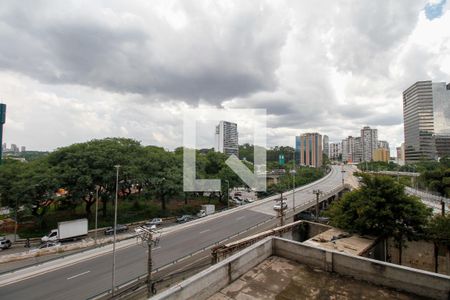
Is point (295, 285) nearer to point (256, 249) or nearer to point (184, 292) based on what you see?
point (256, 249)

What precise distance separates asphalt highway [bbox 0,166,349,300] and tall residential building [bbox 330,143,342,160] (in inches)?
6565

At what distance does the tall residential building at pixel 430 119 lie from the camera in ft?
233

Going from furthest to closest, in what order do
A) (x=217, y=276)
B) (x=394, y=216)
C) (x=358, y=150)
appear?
1. (x=358, y=150)
2. (x=394, y=216)
3. (x=217, y=276)

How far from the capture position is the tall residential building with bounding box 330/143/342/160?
16702cm

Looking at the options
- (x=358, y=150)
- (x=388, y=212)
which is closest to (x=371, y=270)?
(x=388, y=212)

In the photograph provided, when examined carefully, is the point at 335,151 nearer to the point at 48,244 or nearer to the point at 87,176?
the point at 87,176

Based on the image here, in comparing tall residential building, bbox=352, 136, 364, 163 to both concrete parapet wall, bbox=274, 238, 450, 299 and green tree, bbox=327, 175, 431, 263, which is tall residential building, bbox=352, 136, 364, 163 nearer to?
green tree, bbox=327, 175, 431, 263

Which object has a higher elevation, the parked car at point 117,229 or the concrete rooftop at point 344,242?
the concrete rooftop at point 344,242

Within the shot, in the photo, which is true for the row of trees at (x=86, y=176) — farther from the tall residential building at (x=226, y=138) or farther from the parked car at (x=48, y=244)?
the tall residential building at (x=226, y=138)

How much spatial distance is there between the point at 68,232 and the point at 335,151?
182731 millimetres

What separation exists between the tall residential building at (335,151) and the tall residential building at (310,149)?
8572 centimetres

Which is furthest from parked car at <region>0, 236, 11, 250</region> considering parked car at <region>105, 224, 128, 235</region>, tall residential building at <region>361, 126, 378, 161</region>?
tall residential building at <region>361, 126, 378, 161</region>

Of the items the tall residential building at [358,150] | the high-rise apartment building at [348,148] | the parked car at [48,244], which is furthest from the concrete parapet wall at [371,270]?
the high-rise apartment building at [348,148]

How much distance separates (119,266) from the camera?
43.9 feet
